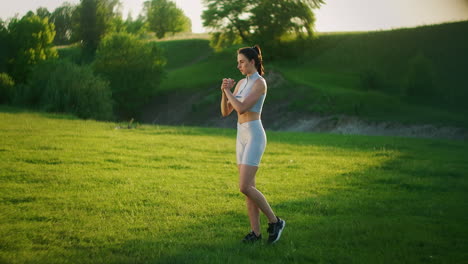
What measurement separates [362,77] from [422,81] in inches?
264

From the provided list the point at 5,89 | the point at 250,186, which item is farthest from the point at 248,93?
the point at 5,89

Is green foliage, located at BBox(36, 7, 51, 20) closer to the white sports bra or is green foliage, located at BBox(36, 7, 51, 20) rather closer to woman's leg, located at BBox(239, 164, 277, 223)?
the white sports bra

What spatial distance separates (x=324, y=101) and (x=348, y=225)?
31.7 m

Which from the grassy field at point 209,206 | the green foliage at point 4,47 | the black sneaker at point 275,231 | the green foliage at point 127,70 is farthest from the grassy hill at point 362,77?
the black sneaker at point 275,231

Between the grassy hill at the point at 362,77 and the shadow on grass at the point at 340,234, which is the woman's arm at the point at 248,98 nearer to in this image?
the shadow on grass at the point at 340,234

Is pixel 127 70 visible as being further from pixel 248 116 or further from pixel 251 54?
pixel 248 116

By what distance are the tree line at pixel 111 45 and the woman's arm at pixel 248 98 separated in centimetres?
2884

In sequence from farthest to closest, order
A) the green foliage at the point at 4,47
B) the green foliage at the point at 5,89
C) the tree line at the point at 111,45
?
the green foliage at the point at 4,47 < the green foliage at the point at 5,89 < the tree line at the point at 111,45

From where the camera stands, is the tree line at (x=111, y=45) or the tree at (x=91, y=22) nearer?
the tree line at (x=111, y=45)

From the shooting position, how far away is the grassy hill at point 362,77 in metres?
34.9

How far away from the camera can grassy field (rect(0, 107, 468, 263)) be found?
5668mm

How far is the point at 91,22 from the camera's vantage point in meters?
62.2

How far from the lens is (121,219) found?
23.0 feet

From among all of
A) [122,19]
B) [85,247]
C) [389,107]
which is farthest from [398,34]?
[85,247]
